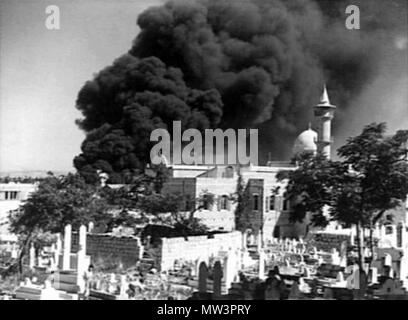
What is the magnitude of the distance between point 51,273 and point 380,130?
4371mm

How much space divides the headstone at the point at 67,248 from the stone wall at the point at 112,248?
12cm

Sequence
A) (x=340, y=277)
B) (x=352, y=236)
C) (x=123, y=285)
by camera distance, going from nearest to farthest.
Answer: (x=123, y=285), (x=340, y=277), (x=352, y=236)

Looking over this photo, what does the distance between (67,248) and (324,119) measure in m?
3.87

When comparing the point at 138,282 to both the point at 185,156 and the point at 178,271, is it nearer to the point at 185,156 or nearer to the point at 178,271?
the point at 178,271

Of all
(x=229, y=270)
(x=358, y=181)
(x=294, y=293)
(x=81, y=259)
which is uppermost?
(x=358, y=181)

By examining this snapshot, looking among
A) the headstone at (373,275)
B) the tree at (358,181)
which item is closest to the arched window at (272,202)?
the tree at (358,181)

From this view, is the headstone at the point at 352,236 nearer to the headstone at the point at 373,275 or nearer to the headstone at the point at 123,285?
the headstone at the point at 373,275

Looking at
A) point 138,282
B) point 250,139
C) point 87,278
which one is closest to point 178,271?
point 138,282

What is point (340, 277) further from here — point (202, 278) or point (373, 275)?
point (202, 278)

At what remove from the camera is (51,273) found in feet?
24.7

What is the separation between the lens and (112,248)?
7.77 m

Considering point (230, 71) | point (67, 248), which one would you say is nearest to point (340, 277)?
point (230, 71)

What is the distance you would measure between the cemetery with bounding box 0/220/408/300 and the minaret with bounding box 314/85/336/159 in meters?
1.21

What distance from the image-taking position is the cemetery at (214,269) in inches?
289
